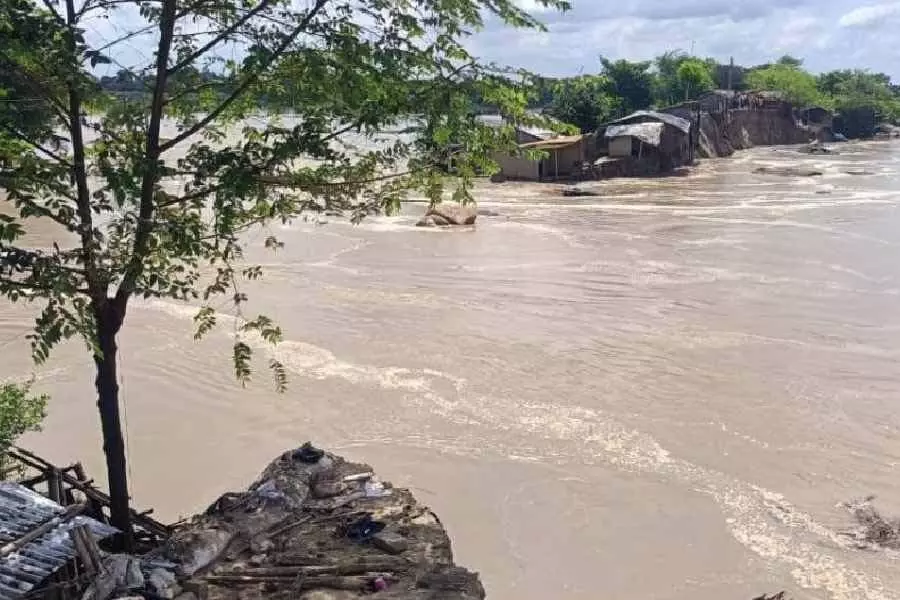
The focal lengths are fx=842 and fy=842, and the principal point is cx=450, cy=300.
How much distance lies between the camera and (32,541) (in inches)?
199

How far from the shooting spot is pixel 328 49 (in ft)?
15.1

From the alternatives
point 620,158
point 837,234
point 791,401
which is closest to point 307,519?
point 791,401

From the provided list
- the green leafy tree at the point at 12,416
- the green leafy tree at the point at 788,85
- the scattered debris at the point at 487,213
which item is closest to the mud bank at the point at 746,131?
the green leafy tree at the point at 788,85

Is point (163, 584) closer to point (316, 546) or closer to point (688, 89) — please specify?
point (316, 546)

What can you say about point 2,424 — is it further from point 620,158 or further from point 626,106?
point 626,106

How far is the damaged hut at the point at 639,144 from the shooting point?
3634cm

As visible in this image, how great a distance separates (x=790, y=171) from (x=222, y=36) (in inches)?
1631

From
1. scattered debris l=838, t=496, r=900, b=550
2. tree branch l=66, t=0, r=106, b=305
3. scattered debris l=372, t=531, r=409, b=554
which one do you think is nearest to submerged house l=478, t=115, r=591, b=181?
scattered debris l=838, t=496, r=900, b=550

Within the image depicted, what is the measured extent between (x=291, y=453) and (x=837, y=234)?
2150 cm

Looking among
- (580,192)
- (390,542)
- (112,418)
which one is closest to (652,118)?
(580,192)

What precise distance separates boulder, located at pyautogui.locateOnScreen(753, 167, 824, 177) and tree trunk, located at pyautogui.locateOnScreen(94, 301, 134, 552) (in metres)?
39.5

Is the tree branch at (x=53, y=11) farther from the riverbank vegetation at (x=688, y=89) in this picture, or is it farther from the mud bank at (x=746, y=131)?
the mud bank at (x=746, y=131)

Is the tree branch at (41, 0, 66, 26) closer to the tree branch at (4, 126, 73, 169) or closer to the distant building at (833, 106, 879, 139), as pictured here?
the tree branch at (4, 126, 73, 169)

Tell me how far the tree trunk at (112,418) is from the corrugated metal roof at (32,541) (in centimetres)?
35
